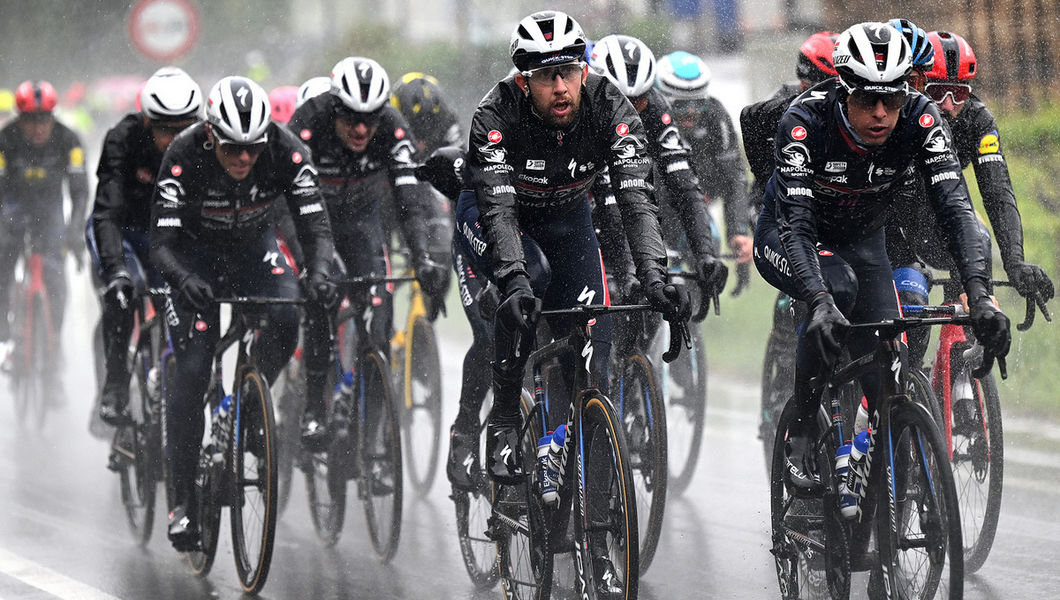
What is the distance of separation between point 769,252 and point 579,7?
14278mm

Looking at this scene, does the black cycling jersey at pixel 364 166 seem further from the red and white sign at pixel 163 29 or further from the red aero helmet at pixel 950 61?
the red and white sign at pixel 163 29

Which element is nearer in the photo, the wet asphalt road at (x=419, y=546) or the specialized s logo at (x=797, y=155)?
the specialized s logo at (x=797, y=155)

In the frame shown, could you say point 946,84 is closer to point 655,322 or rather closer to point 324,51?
point 655,322

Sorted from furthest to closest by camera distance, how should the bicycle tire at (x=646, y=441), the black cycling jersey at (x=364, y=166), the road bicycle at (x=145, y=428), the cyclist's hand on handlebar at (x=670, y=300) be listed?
the black cycling jersey at (x=364, y=166) < the road bicycle at (x=145, y=428) < the bicycle tire at (x=646, y=441) < the cyclist's hand on handlebar at (x=670, y=300)

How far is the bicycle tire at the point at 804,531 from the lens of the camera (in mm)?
5535

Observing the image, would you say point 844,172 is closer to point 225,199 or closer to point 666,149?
point 666,149

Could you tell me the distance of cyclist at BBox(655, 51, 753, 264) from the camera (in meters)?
8.83

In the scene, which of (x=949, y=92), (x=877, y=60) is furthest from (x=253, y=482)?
(x=949, y=92)

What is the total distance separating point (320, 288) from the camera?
7.32 metres

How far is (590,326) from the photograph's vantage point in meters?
5.93

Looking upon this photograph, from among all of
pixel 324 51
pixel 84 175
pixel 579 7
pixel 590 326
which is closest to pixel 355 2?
pixel 324 51

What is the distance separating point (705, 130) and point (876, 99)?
3.59 metres

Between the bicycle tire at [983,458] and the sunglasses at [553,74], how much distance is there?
217 centimetres

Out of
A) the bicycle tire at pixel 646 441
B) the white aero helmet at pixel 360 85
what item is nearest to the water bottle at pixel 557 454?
the bicycle tire at pixel 646 441
